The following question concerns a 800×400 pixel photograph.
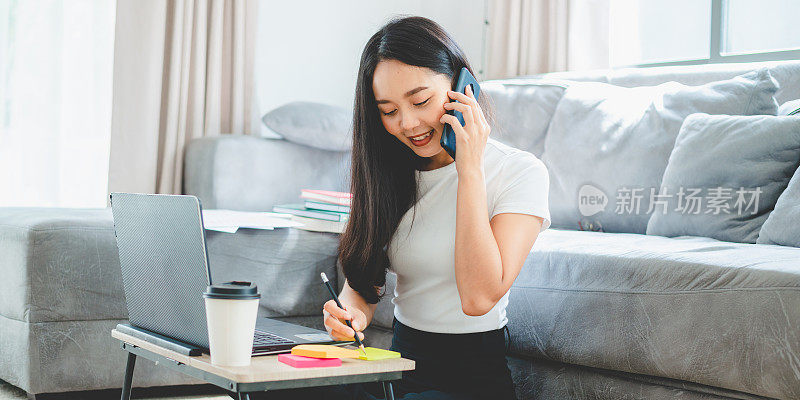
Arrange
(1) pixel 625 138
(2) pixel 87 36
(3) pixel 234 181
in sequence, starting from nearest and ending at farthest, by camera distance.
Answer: (1) pixel 625 138, (3) pixel 234 181, (2) pixel 87 36

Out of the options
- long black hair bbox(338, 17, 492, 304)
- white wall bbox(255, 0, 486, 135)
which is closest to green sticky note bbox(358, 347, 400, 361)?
long black hair bbox(338, 17, 492, 304)

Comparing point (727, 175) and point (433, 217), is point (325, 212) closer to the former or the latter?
point (433, 217)

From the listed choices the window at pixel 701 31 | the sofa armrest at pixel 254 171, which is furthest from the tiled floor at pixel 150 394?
the window at pixel 701 31

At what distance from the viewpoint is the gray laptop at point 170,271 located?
982 mm

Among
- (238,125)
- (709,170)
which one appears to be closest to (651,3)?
(709,170)

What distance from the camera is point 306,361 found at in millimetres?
944

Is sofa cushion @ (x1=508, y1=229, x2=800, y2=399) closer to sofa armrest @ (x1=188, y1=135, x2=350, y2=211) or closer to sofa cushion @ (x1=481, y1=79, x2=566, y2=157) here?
sofa cushion @ (x1=481, y1=79, x2=566, y2=157)

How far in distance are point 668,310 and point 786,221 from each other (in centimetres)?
50

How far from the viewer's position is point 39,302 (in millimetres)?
1758

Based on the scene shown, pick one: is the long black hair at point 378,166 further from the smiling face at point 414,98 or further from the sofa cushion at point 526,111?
the sofa cushion at point 526,111

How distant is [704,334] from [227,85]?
7.85ft

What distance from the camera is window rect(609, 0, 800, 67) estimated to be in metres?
2.68

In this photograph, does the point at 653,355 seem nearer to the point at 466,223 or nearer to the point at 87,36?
the point at 466,223

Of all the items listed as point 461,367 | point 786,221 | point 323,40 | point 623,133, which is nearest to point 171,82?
point 323,40
